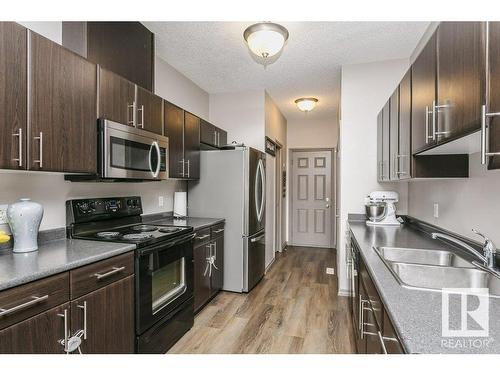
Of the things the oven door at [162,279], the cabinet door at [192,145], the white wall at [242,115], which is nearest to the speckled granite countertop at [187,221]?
the oven door at [162,279]

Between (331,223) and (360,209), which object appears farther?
(331,223)

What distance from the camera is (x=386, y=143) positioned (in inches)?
104

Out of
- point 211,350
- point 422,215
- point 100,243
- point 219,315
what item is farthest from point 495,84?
point 219,315

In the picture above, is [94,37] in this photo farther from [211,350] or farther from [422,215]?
[422,215]

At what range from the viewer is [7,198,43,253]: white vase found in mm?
1569

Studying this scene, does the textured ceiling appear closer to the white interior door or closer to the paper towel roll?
the paper towel roll

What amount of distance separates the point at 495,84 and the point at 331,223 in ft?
16.6

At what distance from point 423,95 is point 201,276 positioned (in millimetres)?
2390

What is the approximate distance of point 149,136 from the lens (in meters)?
2.34

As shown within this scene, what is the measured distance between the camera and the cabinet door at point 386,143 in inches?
101

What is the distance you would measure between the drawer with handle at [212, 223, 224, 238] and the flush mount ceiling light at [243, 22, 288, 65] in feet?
5.90

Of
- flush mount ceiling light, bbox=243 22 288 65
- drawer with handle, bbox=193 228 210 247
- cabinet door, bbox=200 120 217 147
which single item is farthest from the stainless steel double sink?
cabinet door, bbox=200 120 217 147

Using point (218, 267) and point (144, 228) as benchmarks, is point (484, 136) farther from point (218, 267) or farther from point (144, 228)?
point (218, 267)

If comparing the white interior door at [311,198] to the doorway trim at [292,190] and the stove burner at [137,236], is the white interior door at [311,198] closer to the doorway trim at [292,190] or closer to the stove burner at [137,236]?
the doorway trim at [292,190]
